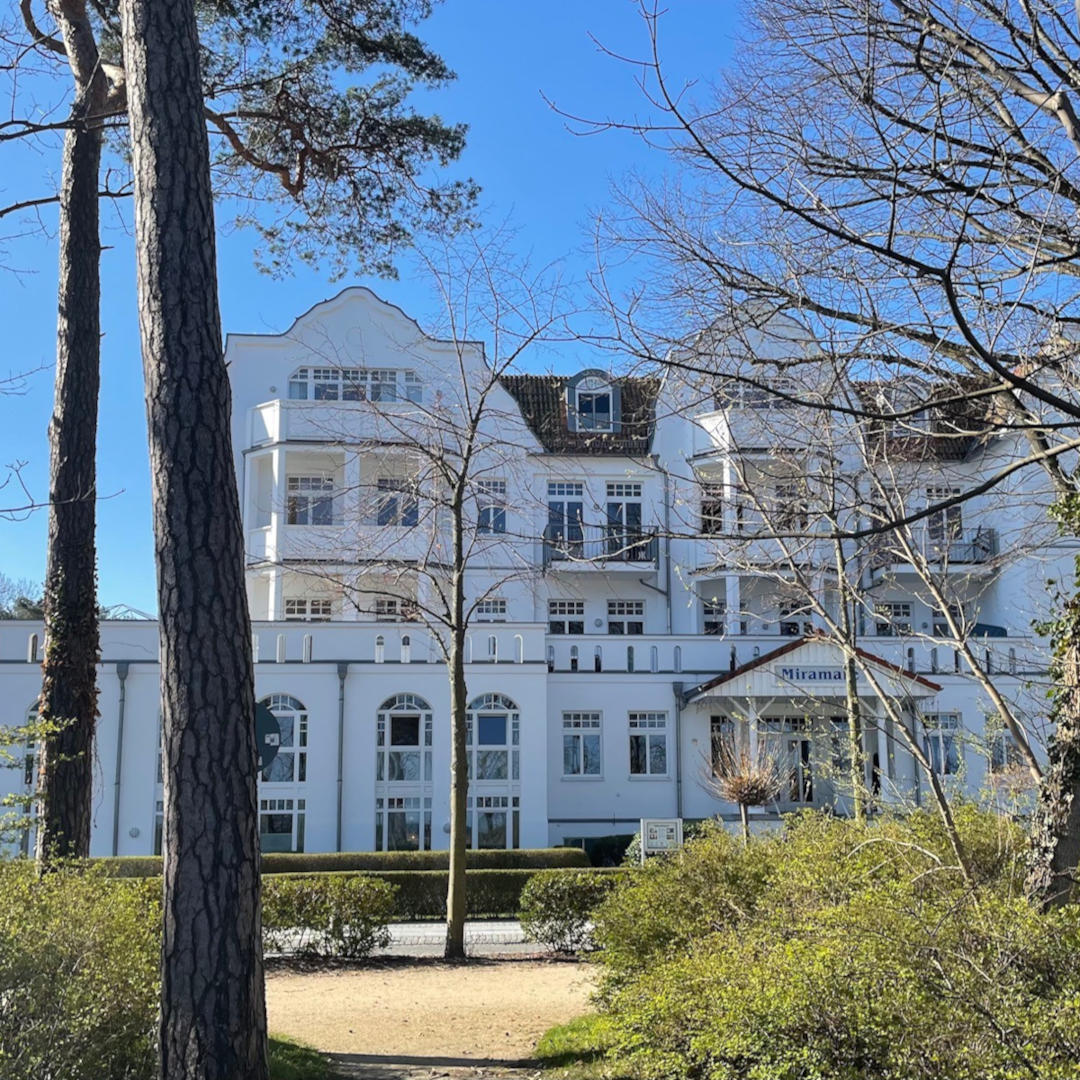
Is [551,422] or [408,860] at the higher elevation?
[551,422]

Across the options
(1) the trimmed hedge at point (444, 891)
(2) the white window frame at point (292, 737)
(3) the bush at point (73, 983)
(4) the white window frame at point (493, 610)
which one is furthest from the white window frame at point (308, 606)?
(3) the bush at point (73, 983)

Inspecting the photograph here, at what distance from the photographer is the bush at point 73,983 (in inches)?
222

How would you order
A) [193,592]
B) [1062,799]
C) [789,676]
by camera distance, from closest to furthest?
[193,592] → [1062,799] → [789,676]

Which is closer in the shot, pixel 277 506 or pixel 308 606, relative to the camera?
pixel 277 506

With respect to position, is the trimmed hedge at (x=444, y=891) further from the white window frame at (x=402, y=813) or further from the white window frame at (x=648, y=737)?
the white window frame at (x=648, y=737)

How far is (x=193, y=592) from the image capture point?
20.4ft

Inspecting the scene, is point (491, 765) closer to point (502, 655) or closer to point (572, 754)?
point (502, 655)

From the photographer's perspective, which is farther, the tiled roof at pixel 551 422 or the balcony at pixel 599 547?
the tiled roof at pixel 551 422

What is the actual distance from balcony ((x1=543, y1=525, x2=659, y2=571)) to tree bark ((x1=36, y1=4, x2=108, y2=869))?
4425 millimetres

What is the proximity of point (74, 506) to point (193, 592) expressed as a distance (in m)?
5.46

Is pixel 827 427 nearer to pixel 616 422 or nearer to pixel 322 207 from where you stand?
pixel 616 422

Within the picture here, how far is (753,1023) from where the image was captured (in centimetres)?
608

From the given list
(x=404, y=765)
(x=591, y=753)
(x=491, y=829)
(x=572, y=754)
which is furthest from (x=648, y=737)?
(x=404, y=765)

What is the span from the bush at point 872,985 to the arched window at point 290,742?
61.3ft
